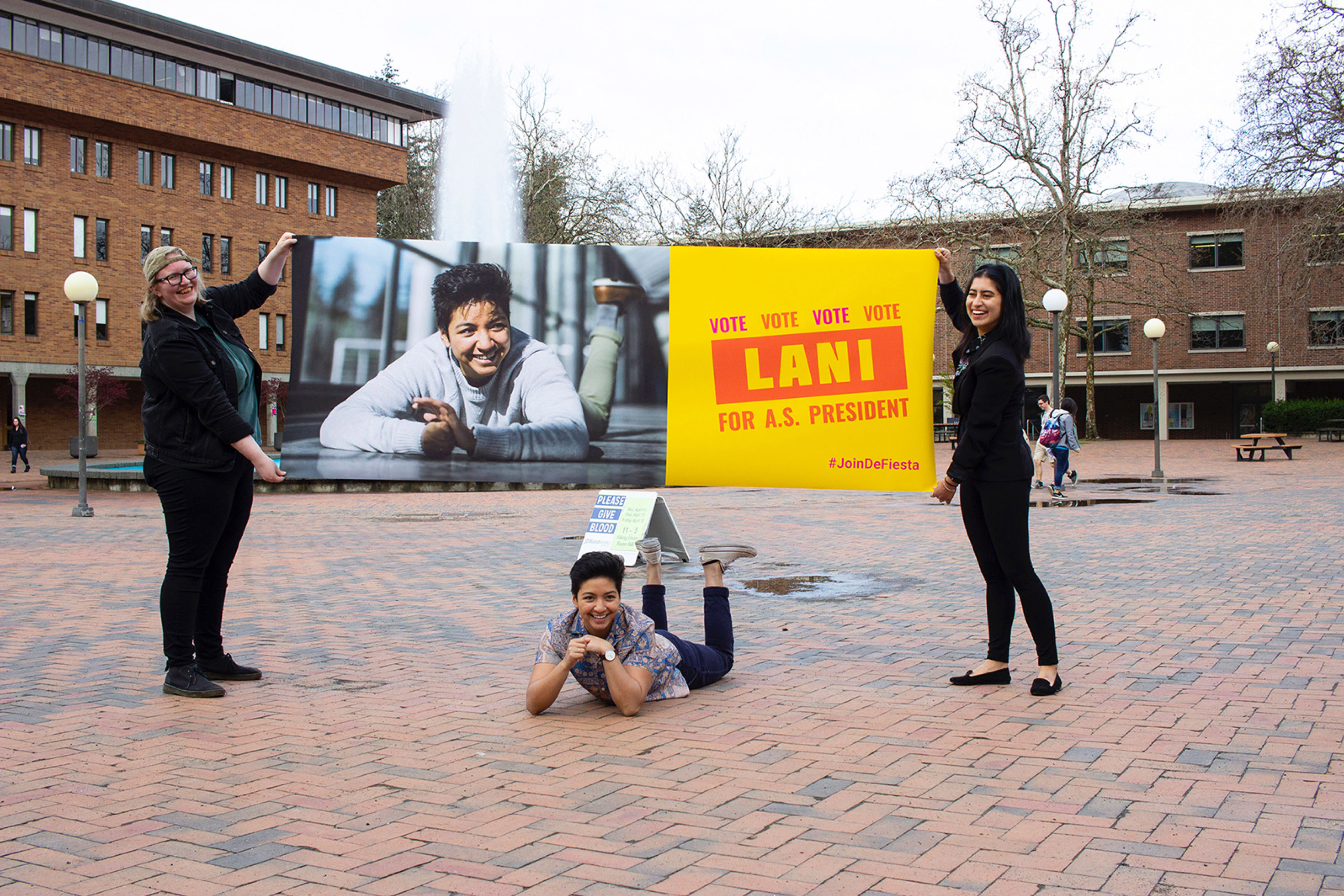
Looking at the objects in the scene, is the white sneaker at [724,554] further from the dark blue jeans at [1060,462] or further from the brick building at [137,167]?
the brick building at [137,167]

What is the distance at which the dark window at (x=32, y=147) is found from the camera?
4403cm

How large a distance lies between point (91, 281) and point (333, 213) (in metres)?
36.9

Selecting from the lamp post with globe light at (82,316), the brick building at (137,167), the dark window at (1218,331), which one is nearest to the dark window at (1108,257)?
the dark window at (1218,331)

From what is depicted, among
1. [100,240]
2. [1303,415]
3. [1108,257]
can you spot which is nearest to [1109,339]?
[1108,257]

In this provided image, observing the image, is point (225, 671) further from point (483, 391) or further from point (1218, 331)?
point (1218, 331)

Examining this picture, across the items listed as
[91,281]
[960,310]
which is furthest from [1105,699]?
[91,281]

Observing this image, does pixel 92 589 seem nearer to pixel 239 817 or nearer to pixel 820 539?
pixel 239 817

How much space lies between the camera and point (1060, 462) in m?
17.7

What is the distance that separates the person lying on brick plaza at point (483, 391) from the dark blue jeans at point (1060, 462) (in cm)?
1364

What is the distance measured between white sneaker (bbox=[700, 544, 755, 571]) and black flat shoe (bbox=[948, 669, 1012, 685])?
4.06 feet

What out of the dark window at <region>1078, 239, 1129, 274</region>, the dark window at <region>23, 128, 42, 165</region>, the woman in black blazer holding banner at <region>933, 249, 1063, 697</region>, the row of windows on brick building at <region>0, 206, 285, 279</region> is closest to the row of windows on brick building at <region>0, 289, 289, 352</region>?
the row of windows on brick building at <region>0, 206, 285, 279</region>

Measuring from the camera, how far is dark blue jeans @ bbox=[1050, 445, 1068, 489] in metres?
17.6

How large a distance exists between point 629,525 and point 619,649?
4830mm

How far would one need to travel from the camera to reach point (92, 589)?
28.8 ft
